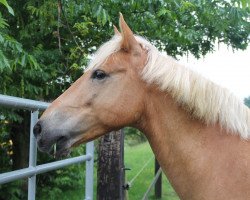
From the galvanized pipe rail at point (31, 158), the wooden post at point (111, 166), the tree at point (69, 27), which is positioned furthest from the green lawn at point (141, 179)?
the galvanized pipe rail at point (31, 158)

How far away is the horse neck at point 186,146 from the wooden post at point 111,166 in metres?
1.76

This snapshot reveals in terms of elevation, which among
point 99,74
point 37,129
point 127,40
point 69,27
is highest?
point 69,27

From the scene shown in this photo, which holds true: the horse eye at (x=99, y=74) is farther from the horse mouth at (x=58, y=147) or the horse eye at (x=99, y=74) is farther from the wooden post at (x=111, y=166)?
the wooden post at (x=111, y=166)

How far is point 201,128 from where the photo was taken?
2.54 m

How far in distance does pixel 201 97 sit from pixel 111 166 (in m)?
2.10

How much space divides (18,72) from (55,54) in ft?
2.27

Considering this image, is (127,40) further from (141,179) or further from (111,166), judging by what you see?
(141,179)

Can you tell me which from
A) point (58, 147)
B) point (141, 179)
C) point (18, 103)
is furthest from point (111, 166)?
point (141, 179)

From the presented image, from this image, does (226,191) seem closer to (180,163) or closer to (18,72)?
(180,163)

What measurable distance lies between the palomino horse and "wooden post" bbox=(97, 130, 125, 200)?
173 cm

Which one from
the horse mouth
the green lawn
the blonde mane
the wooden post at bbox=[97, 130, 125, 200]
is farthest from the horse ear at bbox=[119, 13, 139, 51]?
the green lawn

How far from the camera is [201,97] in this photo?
8.29ft

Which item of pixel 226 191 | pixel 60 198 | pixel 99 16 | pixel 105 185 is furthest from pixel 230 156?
pixel 60 198

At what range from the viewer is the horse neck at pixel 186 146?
2.43 m
